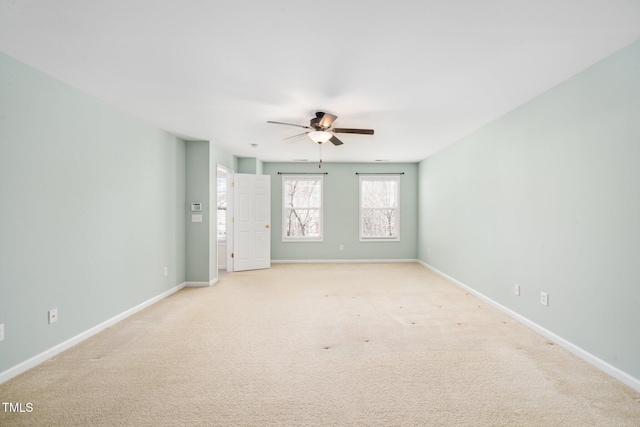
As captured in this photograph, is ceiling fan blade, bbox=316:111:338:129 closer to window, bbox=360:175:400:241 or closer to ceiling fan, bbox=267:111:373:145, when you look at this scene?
ceiling fan, bbox=267:111:373:145

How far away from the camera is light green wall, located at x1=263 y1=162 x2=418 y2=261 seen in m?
6.57

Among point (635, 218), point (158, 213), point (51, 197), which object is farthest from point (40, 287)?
point (635, 218)

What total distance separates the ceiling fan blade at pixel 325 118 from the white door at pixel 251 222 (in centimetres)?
296

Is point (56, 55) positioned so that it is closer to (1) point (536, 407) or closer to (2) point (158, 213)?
(2) point (158, 213)

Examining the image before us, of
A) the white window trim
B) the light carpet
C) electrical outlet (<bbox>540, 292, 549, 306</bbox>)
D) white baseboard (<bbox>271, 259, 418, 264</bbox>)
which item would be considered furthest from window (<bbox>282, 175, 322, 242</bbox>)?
electrical outlet (<bbox>540, 292, 549, 306</bbox>)

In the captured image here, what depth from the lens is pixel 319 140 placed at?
3.48m

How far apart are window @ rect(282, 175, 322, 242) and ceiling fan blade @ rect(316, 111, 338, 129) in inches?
134

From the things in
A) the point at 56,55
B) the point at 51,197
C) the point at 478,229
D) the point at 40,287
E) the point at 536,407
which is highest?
the point at 56,55

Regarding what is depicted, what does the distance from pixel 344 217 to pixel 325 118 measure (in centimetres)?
378

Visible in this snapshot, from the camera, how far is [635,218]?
1.94m

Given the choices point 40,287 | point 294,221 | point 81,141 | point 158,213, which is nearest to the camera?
point 40,287

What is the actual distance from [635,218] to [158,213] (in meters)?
4.90

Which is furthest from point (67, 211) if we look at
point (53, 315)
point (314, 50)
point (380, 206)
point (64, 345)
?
point (380, 206)

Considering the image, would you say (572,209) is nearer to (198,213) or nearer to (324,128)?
(324,128)
